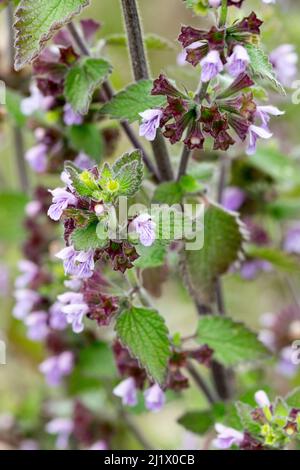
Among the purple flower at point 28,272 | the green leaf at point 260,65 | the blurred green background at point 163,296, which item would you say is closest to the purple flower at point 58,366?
the purple flower at point 28,272

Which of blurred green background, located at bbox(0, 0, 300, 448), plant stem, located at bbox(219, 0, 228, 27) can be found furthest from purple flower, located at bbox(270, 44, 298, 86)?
plant stem, located at bbox(219, 0, 228, 27)

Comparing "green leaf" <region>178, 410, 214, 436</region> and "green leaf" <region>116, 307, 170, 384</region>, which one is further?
"green leaf" <region>178, 410, 214, 436</region>

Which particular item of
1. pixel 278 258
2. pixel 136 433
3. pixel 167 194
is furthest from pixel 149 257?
pixel 136 433

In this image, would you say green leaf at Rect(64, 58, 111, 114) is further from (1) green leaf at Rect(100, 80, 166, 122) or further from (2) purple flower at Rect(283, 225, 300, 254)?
(2) purple flower at Rect(283, 225, 300, 254)

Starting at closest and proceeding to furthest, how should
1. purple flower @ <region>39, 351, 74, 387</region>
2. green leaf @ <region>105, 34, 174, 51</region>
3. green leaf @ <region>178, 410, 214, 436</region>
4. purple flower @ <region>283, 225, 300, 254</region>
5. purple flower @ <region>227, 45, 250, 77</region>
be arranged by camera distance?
purple flower @ <region>227, 45, 250, 77</region> < green leaf @ <region>105, 34, 174, 51</region> < green leaf @ <region>178, 410, 214, 436</region> < purple flower @ <region>39, 351, 74, 387</region> < purple flower @ <region>283, 225, 300, 254</region>

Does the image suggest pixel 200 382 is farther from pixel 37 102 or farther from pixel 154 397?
pixel 37 102

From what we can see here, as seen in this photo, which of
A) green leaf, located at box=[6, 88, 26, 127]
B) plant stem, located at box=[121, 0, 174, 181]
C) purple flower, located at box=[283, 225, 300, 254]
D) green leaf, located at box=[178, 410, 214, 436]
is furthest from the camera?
purple flower, located at box=[283, 225, 300, 254]

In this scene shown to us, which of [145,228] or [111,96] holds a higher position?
[111,96]
